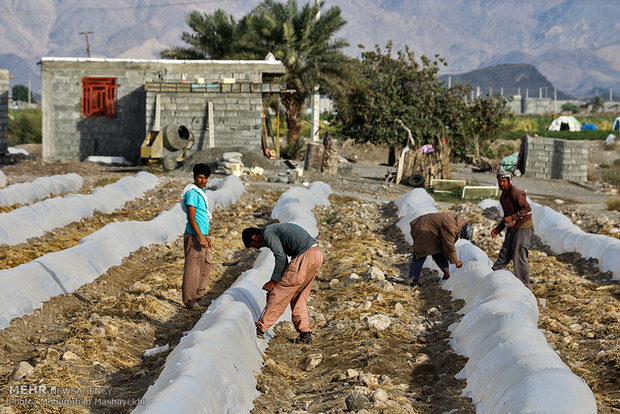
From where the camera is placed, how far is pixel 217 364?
5105 mm

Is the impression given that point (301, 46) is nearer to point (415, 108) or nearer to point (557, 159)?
point (415, 108)

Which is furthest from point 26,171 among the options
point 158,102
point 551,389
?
point 551,389

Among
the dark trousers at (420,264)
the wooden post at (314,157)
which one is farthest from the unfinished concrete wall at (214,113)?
the dark trousers at (420,264)

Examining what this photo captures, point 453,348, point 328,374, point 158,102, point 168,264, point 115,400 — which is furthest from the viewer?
point 158,102

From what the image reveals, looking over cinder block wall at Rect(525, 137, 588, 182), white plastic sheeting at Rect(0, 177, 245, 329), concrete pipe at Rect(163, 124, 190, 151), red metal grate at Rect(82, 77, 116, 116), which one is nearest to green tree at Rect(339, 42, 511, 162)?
cinder block wall at Rect(525, 137, 588, 182)

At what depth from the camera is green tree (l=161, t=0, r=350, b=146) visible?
28.4 metres

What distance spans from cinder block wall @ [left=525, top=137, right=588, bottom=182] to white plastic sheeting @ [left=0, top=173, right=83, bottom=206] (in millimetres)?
15714

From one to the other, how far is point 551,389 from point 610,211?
48.3 ft

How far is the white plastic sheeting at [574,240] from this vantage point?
10141mm

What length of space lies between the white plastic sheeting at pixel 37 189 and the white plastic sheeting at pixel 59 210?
4.04ft

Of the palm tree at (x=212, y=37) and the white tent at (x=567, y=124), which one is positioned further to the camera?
the white tent at (x=567, y=124)

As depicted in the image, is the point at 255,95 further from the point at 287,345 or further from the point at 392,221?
the point at 287,345

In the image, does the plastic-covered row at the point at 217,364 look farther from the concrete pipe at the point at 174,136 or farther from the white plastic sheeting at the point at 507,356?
the concrete pipe at the point at 174,136

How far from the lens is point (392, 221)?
48.3ft
